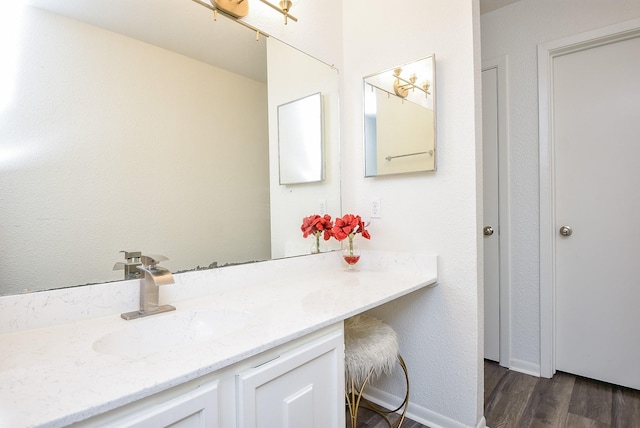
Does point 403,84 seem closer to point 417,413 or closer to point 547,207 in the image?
point 547,207

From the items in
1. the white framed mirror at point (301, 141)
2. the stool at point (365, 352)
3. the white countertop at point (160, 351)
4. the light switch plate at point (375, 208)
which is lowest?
the stool at point (365, 352)

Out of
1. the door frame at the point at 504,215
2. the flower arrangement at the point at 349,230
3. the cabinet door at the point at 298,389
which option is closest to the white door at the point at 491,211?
the door frame at the point at 504,215

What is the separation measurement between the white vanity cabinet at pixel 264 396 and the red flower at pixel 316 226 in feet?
2.30

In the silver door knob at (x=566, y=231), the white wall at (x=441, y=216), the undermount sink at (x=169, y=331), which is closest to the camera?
the undermount sink at (x=169, y=331)

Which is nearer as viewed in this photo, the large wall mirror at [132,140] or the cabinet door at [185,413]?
the cabinet door at [185,413]

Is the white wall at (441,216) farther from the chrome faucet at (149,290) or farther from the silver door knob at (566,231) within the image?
the chrome faucet at (149,290)

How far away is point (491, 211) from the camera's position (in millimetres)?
2193

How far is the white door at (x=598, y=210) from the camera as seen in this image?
5.89 ft

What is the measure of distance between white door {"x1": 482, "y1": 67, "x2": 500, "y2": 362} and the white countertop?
0.97 m

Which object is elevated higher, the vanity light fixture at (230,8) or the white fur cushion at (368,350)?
the vanity light fixture at (230,8)

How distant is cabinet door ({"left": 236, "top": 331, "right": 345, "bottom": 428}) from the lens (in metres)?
0.77

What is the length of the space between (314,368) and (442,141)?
1136 millimetres

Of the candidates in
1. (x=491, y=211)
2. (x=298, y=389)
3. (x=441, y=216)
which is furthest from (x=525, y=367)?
(x=298, y=389)

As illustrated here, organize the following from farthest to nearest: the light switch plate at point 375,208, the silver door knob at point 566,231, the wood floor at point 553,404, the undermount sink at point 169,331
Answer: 1. the silver door knob at point 566,231
2. the light switch plate at point 375,208
3. the wood floor at point 553,404
4. the undermount sink at point 169,331
